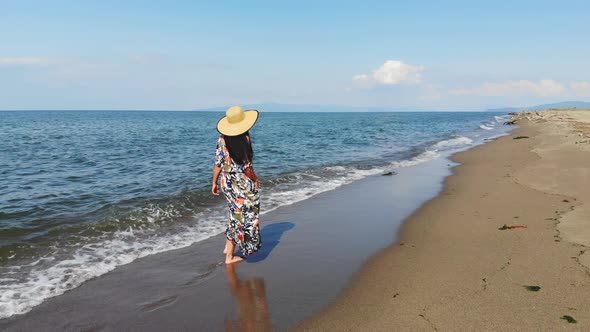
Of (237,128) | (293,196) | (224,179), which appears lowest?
(293,196)

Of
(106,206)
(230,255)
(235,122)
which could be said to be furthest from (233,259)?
(106,206)

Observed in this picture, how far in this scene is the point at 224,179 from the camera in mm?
5809

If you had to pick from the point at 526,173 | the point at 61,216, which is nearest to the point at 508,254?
the point at 526,173

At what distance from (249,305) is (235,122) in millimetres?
A: 2629

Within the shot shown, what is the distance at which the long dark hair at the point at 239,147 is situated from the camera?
5445 mm

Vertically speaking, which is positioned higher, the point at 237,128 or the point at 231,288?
the point at 237,128

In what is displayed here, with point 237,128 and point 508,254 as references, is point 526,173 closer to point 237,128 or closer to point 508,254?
point 508,254

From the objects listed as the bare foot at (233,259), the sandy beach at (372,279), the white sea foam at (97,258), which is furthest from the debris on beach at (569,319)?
the white sea foam at (97,258)

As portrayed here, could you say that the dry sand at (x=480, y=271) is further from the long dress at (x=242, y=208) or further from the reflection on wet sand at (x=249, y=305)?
the long dress at (x=242, y=208)

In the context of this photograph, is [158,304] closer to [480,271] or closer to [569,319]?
[480,271]

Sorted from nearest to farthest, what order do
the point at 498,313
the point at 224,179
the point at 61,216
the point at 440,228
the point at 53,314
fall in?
1. the point at 498,313
2. the point at 53,314
3. the point at 224,179
4. the point at 440,228
5. the point at 61,216

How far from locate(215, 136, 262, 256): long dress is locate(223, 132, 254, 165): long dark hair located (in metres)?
0.16

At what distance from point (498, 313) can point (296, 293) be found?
7.52 ft

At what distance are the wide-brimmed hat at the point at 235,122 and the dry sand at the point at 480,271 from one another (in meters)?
2.72
